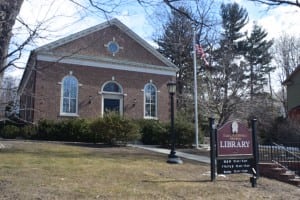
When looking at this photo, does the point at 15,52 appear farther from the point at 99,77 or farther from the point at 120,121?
the point at 99,77

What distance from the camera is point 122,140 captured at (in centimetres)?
2317

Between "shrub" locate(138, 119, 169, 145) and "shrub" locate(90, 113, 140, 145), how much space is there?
11.5 ft

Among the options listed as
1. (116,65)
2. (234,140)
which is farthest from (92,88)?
(234,140)

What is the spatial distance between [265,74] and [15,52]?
5566cm

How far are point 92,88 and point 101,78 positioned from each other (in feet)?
3.61

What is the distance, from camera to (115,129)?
22.7 m

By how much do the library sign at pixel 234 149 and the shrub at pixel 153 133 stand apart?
13.6 metres

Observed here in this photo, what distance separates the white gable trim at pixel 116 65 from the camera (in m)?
29.4

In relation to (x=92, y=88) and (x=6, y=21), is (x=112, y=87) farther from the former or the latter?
(x=6, y=21)

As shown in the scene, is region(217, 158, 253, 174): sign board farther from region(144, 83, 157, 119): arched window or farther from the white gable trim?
region(144, 83, 157, 119): arched window

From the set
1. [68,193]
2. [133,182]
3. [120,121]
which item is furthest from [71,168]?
[120,121]

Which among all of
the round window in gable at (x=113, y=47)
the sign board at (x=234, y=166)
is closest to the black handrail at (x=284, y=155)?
the sign board at (x=234, y=166)

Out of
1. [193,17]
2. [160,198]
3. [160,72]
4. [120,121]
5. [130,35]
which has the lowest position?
→ [160,198]

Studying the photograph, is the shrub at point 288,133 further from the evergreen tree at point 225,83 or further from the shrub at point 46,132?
the shrub at point 46,132
